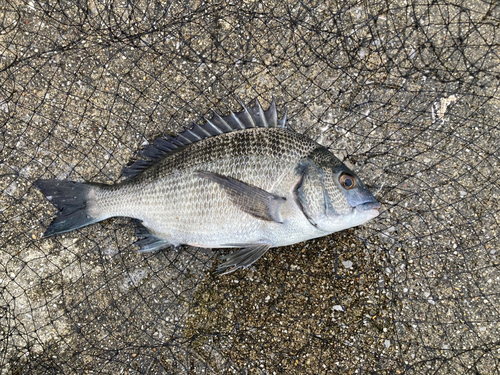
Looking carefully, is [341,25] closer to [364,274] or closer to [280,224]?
[280,224]

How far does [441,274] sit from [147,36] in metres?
2.84

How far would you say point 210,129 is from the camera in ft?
7.24

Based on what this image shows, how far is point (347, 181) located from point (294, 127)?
677 millimetres

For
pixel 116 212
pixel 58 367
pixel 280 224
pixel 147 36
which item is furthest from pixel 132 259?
pixel 147 36

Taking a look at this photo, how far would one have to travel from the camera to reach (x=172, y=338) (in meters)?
2.36

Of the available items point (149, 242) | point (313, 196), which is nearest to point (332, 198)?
point (313, 196)

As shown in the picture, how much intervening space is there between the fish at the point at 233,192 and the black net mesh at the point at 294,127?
280 mm

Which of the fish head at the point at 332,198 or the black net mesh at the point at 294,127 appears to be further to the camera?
the black net mesh at the point at 294,127

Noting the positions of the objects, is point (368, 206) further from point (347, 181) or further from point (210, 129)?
point (210, 129)

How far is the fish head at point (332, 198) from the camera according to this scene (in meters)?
1.92

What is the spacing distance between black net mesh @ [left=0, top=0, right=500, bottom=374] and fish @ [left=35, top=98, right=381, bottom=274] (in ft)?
0.92

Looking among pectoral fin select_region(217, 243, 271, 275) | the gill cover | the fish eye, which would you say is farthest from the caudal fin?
the fish eye

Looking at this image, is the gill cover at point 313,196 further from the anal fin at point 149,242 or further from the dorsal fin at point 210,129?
the anal fin at point 149,242

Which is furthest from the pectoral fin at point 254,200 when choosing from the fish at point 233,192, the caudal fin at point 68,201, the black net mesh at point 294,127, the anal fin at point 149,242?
the caudal fin at point 68,201
